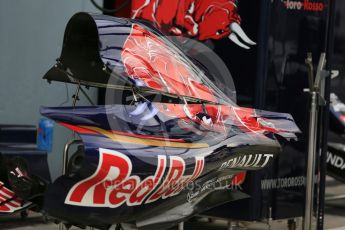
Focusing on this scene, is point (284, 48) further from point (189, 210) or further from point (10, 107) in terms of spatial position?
point (10, 107)

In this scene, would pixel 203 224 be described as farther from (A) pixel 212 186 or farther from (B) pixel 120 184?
(B) pixel 120 184

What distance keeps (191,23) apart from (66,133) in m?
2.94

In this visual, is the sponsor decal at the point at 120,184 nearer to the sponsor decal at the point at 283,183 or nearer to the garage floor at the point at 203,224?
the sponsor decal at the point at 283,183

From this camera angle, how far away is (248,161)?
6.09 meters

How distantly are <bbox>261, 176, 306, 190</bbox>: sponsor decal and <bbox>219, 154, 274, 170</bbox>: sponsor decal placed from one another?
3.95 ft

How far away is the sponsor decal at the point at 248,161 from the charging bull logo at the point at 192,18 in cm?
148

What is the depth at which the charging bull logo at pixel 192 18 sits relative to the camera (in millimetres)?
7387

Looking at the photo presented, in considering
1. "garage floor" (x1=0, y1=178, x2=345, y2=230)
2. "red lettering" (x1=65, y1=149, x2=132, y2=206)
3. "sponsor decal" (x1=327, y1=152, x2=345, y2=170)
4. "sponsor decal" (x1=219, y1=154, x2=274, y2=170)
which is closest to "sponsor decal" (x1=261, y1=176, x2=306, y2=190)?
"garage floor" (x1=0, y1=178, x2=345, y2=230)

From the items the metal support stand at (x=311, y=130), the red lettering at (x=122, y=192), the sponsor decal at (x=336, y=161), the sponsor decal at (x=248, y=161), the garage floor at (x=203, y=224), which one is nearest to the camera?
the red lettering at (x=122, y=192)

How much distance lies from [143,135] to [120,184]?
0.40 meters

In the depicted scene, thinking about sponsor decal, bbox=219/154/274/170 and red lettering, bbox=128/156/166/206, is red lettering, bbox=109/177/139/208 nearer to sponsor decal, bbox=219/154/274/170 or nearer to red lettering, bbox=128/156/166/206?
red lettering, bbox=128/156/166/206

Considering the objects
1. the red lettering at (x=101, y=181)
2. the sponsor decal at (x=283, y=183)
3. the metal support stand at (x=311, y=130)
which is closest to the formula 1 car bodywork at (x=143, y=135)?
the red lettering at (x=101, y=181)

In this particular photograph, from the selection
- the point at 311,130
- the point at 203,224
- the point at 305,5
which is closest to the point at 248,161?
the point at 311,130

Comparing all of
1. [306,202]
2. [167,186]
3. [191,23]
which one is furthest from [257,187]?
[167,186]
